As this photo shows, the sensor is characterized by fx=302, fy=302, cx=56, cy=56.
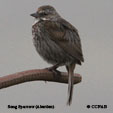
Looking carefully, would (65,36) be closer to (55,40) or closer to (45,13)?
(55,40)

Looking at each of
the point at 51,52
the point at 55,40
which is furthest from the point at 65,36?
the point at 51,52

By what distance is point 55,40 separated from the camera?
123 inches

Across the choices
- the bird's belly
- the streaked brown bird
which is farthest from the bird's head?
the bird's belly

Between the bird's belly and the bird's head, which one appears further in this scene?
the bird's belly

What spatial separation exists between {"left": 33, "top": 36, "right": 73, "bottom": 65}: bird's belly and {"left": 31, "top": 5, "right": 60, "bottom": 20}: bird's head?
229 mm

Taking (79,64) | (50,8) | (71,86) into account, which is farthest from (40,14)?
(71,86)

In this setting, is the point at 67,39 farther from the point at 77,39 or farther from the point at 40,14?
the point at 40,14

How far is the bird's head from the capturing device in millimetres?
2948

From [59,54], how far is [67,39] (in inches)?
6.9

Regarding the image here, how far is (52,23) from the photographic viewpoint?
3152 millimetres

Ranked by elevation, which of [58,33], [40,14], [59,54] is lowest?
[59,54]

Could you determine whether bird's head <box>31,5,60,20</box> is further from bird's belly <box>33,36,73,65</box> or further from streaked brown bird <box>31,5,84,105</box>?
bird's belly <box>33,36,73,65</box>

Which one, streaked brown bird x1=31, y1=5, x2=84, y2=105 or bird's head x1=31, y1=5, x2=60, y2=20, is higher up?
bird's head x1=31, y1=5, x2=60, y2=20

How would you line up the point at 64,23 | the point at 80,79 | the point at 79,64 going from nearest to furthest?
the point at 80,79 < the point at 79,64 < the point at 64,23
